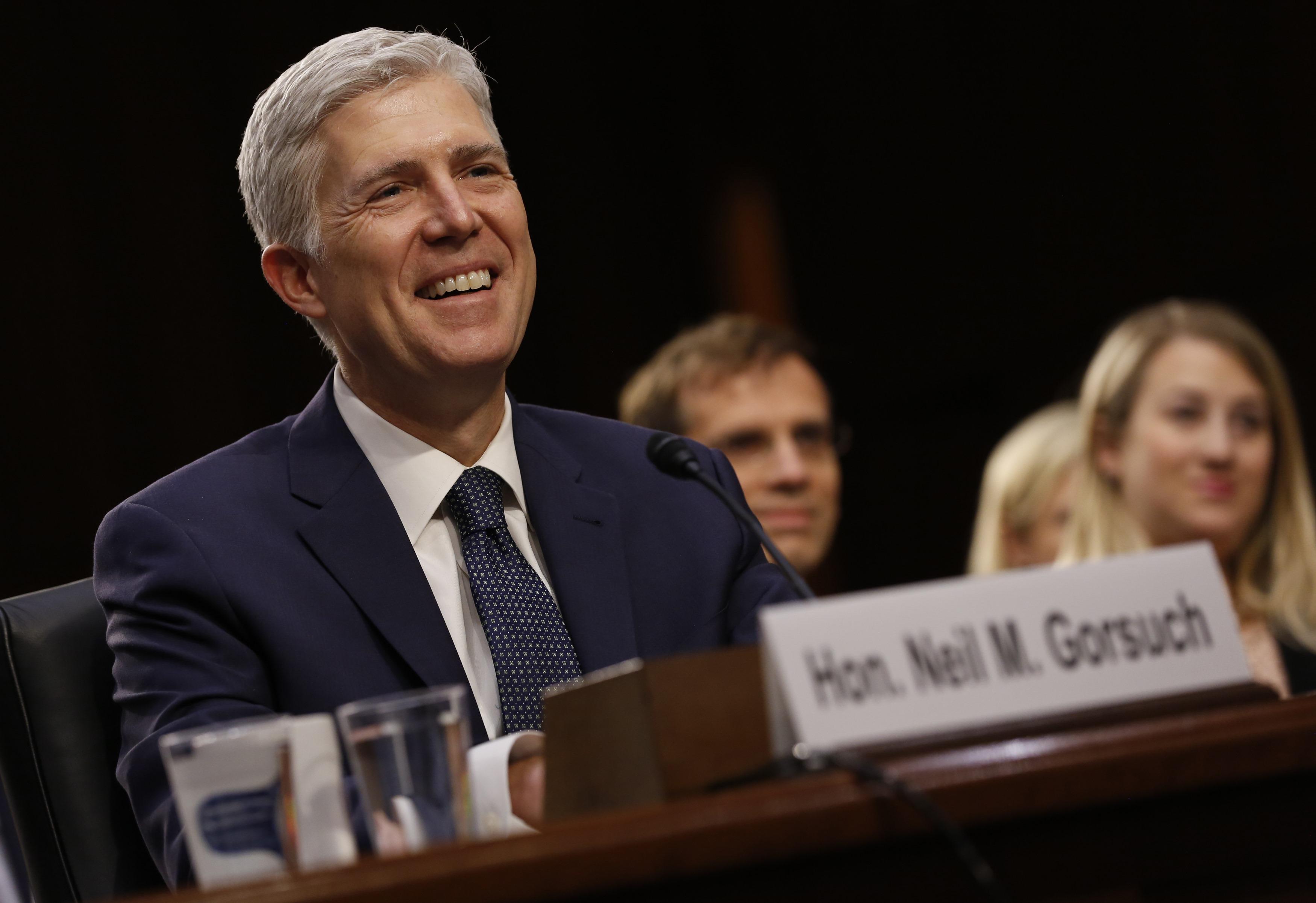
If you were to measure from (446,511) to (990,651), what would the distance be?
36.3 inches

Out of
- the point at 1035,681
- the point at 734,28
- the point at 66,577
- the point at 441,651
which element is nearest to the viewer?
the point at 1035,681

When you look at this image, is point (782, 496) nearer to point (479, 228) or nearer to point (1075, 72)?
point (479, 228)

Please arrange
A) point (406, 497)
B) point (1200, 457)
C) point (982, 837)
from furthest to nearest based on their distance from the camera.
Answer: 1. point (1200, 457)
2. point (406, 497)
3. point (982, 837)

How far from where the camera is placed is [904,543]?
570 cm

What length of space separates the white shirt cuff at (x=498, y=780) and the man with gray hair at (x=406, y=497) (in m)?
0.35

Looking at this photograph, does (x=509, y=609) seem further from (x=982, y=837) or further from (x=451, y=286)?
(x=982, y=837)

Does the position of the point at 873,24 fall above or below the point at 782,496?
above

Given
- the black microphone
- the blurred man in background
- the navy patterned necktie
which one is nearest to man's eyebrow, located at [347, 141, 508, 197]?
the navy patterned necktie

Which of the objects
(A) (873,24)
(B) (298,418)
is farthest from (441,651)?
(A) (873,24)

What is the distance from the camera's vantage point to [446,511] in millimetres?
1706

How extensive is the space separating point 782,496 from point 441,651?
5.43ft

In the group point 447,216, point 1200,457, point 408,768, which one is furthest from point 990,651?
point 1200,457

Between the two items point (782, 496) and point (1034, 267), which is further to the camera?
point (1034, 267)

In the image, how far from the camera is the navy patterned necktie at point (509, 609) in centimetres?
156
